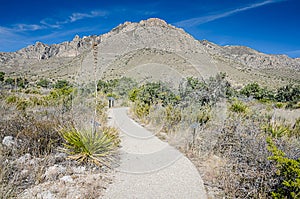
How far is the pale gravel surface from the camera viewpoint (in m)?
4.06

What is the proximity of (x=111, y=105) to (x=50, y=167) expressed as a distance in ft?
46.5

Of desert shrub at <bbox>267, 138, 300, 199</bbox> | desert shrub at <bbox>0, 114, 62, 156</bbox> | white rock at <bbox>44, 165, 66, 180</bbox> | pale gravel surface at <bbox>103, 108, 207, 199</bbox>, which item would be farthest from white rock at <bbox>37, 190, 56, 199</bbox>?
desert shrub at <bbox>267, 138, 300, 199</bbox>

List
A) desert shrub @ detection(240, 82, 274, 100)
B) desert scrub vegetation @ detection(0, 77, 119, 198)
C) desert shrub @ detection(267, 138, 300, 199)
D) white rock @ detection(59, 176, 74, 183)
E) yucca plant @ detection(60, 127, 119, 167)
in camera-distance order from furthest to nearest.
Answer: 1. desert shrub @ detection(240, 82, 274, 100)
2. yucca plant @ detection(60, 127, 119, 167)
3. white rock @ detection(59, 176, 74, 183)
4. desert scrub vegetation @ detection(0, 77, 119, 198)
5. desert shrub @ detection(267, 138, 300, 199)

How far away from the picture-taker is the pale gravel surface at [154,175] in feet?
13.3

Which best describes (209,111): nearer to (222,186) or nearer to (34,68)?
(222,186)

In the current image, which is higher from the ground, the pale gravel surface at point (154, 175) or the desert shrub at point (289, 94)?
the desert shrub at point (289, 94)

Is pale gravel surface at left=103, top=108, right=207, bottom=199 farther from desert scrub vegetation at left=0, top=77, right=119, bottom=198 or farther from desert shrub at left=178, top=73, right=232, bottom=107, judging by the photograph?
desert shrub at left=178, top=73, right=232, bottom=107

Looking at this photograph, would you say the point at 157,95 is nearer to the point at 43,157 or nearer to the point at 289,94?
the point at 43,157

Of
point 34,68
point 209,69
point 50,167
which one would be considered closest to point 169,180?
point 50,167

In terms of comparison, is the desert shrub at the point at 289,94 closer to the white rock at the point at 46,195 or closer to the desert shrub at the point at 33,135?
the desert shrub at the point at 33,135

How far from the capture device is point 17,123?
658 cm

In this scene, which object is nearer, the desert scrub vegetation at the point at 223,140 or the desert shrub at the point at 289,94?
the desert scrub vegetation at the point at 223,140

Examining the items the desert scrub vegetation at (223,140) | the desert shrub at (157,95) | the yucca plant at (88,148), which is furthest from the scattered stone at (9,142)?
the desert shrub at (157,95)

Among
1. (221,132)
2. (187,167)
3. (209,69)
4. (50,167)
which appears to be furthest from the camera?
(209,69)
